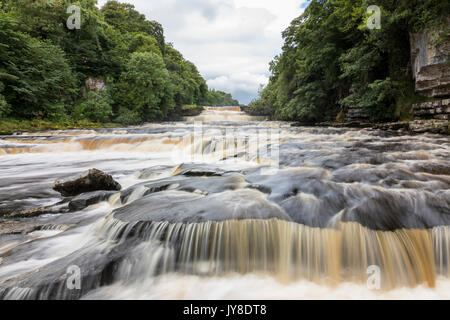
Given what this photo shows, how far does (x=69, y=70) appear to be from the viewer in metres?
18.7

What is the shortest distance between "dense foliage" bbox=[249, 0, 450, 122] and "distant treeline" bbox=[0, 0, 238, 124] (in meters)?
14.8

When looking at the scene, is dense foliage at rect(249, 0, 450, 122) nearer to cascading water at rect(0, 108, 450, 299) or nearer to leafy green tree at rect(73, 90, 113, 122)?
cascading water at rect(0, 108, 450, 299)

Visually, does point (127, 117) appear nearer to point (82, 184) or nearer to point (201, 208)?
point (82, 184)

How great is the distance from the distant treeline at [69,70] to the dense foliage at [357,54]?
14.8 meters

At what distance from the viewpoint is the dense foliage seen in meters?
8.75

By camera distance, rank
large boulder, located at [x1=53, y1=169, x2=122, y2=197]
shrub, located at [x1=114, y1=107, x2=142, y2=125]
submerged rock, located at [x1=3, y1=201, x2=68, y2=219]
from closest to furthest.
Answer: submerged rock, located at [x1=3, y1=201, x2=68, y2=219], large boulder, located at [x1=53, y1=169, x2=122, y2=197], shrub, located at [x1=114, y1=107, x2=142, y2=125]

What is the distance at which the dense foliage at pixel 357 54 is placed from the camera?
8750 mm

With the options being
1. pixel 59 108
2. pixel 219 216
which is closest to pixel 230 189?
pixel 219 216

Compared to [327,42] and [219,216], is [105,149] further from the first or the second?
[327,42]

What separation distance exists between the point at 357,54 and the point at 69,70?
20.9 metres

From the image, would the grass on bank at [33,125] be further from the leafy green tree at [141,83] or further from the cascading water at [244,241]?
the cascading water at [244,241]

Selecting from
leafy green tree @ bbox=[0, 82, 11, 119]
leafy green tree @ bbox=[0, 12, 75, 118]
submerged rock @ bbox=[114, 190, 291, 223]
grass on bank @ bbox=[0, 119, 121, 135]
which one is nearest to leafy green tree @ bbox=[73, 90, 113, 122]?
leafy green tree @ bbox=[0, 12, 75, 118]

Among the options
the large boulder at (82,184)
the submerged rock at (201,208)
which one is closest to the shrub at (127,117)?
the large boulder at (82,184)
